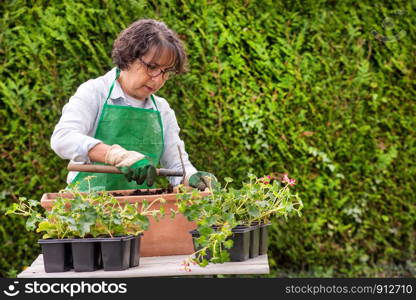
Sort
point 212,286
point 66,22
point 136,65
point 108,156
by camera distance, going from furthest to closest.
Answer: point 66,22 < point 136,65 < point 108,156 < point 212,286

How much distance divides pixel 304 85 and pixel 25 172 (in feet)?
7.06

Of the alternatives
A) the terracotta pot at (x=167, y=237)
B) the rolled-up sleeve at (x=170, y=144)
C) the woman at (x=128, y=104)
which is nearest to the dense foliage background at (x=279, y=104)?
the rolled-up sleeve at (x=170, y=144)

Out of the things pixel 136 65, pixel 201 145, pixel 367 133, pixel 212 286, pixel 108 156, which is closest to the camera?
pixel 212 286

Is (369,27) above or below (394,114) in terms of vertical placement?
above

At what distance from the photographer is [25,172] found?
396cm

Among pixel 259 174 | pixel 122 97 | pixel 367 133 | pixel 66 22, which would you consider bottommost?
pixel 259 174

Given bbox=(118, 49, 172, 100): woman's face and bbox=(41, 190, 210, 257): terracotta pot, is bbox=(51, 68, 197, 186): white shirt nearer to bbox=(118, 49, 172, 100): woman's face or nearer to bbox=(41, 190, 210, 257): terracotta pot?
bbox=(118, 49, 172, 100): woman's face

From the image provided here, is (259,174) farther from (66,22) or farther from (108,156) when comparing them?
(108,156)

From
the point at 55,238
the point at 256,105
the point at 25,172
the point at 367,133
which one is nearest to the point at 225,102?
the point at 256,105

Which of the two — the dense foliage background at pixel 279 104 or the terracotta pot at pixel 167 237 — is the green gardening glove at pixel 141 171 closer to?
the terracotta pot at pixel 167 237

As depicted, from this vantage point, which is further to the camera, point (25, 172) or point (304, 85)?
point (304, 85)

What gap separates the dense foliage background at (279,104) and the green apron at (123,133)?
1.37 meters

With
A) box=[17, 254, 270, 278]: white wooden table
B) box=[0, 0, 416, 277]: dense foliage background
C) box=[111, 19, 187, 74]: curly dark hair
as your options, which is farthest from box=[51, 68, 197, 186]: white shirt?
box=[0, 0, 416, 277]: dense foliage background

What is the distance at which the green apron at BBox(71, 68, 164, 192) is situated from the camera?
266 centimetres
